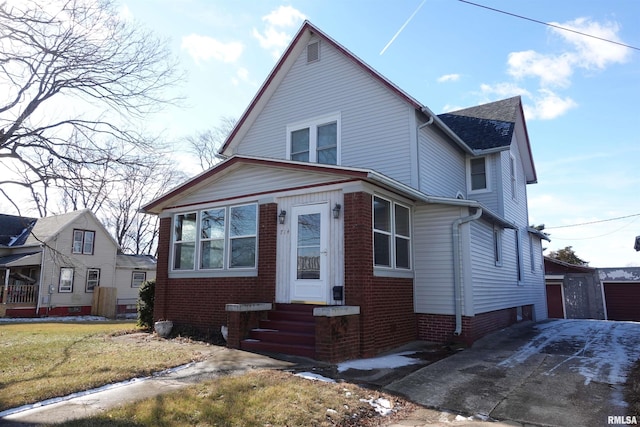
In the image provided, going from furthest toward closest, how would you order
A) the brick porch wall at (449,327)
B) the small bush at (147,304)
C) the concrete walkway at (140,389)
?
1. the small bush at (147,304)
2. the brick porch wall at (449,327)
3. the concrete walkway at (140,389)

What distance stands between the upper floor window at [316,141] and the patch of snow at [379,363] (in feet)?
19.5

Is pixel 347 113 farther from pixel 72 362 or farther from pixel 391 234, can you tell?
pixel 72 362

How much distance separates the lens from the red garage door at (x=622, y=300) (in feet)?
74.3

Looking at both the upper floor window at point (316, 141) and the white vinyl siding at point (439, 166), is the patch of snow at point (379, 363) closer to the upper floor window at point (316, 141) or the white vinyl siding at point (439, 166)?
the white vinyl siding at point (439, 166)

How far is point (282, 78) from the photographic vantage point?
1408 centimetres

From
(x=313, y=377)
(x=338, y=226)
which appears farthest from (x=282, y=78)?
(x=313, y=377)

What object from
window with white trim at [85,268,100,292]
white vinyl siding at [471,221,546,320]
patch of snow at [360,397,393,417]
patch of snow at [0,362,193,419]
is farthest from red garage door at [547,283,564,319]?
window with white trim at [85,268,100,292]

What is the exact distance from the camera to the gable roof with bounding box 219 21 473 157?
11.4 meters

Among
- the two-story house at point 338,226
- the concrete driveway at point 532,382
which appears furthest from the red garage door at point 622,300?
the concrete driveway at point 532,382

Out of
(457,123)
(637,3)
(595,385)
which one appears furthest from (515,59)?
(595,385)

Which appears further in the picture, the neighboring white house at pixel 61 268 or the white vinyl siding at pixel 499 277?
the neighboring white house at pixel 61 268

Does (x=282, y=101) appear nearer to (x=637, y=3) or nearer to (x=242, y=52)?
(x=242, y=52)

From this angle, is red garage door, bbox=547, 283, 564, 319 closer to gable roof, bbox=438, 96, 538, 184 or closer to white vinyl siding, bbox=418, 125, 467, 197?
gable roof, bbox=438, 96, 538, 184
